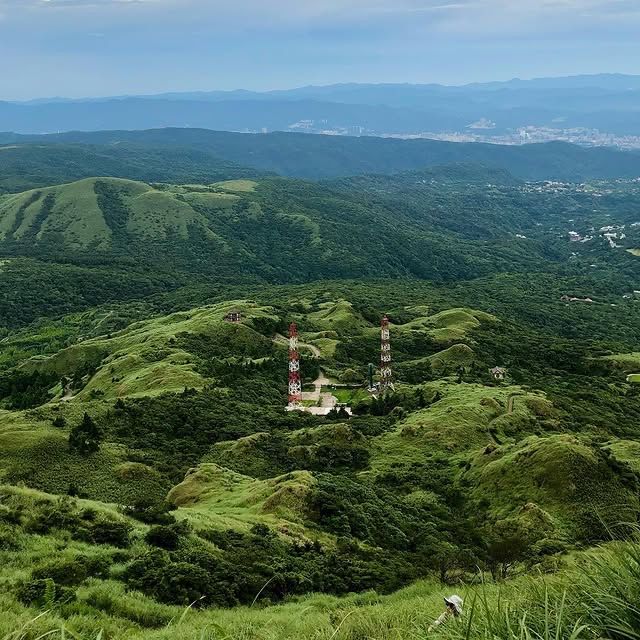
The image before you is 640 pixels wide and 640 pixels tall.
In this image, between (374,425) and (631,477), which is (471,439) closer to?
(374,425)

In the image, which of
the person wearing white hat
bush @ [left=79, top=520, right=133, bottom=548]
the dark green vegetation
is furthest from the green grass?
the person wearing white hat

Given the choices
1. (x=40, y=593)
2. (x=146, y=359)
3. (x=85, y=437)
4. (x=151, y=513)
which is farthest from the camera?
(x=146, y=359)

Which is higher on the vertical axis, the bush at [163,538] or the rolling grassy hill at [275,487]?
the bush at [163,538]

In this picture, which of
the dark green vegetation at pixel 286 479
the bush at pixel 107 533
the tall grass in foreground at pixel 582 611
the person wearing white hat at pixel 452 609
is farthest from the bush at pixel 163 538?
the tall grass in foreground at pixel 582 611

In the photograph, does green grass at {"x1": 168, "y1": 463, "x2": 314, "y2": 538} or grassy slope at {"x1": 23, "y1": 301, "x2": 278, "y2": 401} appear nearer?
green grass at {"x1": 168, "y1": 463, "x2": 314, "y2": 538}

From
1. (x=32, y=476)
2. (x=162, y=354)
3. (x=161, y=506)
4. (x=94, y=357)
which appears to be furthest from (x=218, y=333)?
(x=161, y=506)

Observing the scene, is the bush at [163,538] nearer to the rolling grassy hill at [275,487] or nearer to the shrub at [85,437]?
the rolling grassy hill at [275,487]

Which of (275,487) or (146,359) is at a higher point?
(275,487)

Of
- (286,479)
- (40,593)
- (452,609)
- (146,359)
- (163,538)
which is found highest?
(452,609)

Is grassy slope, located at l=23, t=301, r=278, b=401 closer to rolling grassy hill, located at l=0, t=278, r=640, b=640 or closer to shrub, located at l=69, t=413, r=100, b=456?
rolling grassy hill, located at l=0, t=278, r=640, b=640

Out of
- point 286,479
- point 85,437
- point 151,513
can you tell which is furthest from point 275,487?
point 85,437

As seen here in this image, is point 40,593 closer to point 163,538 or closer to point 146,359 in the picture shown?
point 163,538
